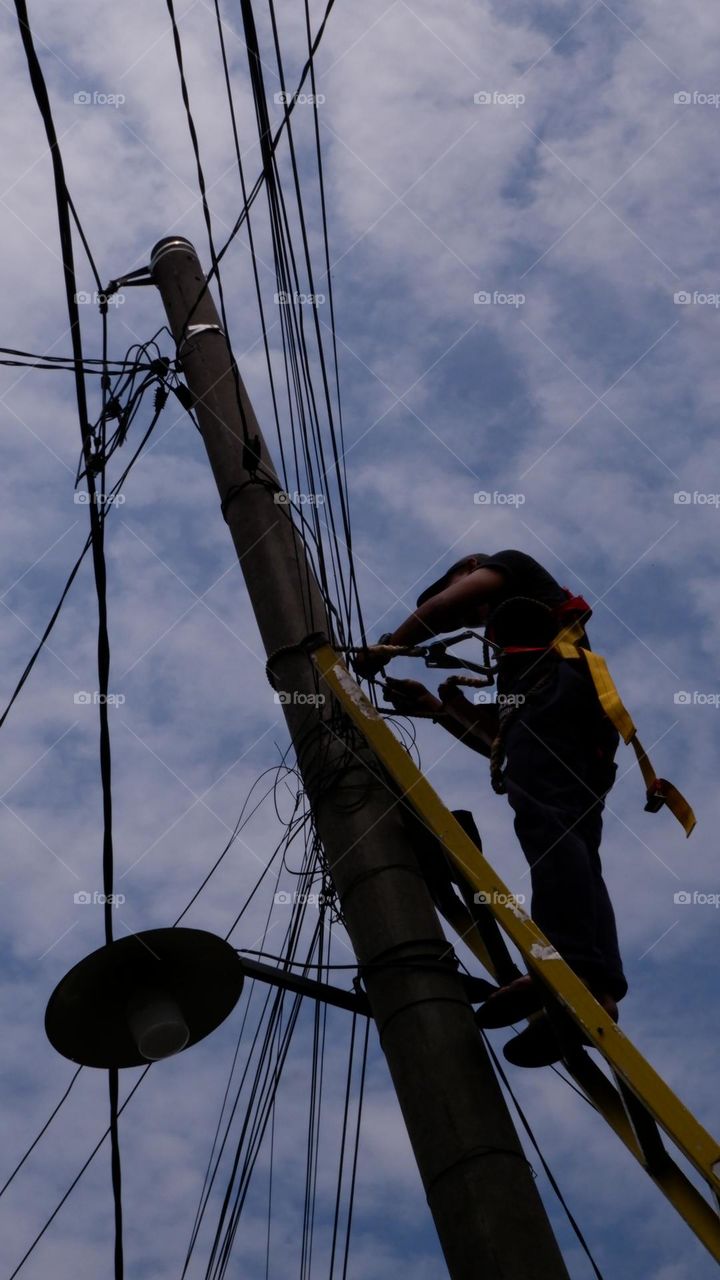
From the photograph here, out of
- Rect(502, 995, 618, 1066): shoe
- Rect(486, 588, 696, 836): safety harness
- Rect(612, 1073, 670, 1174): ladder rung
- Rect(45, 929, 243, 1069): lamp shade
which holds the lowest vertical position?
Rect(612, 1073, 670, 1174): ladder rung

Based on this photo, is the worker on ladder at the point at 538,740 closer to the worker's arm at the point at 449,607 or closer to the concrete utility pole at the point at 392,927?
the worker's arm at the point at 449,607

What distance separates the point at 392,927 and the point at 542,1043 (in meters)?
0.53

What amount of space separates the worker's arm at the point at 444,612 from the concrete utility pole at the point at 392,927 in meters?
0.20

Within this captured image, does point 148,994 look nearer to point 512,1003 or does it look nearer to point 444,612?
point 512,1003

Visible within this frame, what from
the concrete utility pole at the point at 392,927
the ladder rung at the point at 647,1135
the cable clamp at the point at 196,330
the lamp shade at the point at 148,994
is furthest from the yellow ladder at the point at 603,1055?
the cable clamp at the point at 196,330

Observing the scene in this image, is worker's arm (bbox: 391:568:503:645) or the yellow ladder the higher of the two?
worker's arm (bbox: 391:568:503:645)

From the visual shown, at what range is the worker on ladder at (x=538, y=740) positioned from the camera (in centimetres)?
388

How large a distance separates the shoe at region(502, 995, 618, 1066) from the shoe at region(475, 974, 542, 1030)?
48 millimetres

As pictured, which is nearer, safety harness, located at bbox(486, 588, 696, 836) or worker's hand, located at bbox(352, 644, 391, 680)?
safety harness, located at bbox(486, 588, 696, 836)

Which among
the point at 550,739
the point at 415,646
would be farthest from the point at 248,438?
the point at 550,739

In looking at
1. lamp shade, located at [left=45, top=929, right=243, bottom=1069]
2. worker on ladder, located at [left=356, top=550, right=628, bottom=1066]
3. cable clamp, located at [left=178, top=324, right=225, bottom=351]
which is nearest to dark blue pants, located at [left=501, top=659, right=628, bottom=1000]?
worker on ladder, located at [left=356, top=550, right=628, bottom=1066]

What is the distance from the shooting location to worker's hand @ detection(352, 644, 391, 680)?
15.5 feet

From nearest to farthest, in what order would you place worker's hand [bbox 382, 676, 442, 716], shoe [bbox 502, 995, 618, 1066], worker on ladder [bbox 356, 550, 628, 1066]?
shoe [bbox 502, 995, 618, 1066] < worker on ladder [bbox 356, 550, 628, 1066] < worker's hand [bbox 382, 676, 442, 716]

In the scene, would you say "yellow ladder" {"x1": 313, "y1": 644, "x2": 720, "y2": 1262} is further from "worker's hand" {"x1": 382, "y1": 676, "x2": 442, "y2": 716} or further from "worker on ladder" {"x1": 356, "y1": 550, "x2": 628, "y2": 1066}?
"worker's hand" {"x1": 382, "y1": 676, "x2": 442, "y2": 716}
